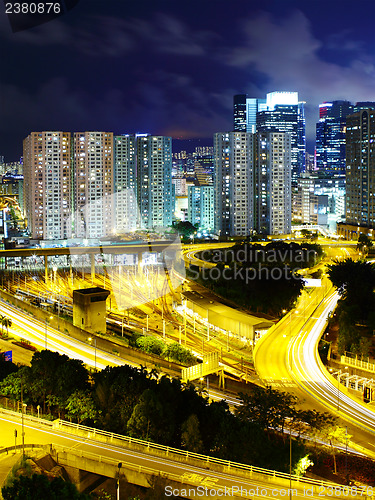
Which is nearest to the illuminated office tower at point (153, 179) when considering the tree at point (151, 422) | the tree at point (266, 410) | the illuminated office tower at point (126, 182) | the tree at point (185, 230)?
the illuminated office tower at point (126, 182)

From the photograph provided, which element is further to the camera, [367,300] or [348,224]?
[348,224]

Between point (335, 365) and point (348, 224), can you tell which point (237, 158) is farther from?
point (335, 365)

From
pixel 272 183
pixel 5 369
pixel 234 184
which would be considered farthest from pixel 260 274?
pixel 272 183

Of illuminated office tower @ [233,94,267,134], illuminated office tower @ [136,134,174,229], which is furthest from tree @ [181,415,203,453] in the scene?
illuminated office tower @ [233,94,267,134]

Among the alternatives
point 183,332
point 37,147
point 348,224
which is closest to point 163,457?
point 183,332

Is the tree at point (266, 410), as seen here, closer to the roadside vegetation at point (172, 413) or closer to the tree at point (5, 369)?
the roadside vegetation at point (172, 413)
